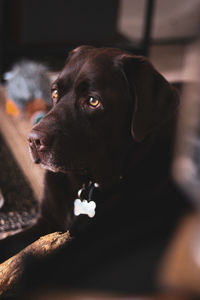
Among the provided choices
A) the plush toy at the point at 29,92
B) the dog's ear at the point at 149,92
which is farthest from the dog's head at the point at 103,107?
the plush toy at the point at 29,92

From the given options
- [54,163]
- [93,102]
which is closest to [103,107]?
[93,102]

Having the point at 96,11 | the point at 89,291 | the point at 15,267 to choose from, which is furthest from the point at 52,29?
the point at 89,291

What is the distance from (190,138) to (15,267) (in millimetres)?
357

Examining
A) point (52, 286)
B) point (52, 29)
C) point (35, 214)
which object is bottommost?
point (35, 214)

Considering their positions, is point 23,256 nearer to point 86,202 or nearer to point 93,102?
point 86,202

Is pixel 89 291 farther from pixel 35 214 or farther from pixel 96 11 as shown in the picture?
pixel 96 11

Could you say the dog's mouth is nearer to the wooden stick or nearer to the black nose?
the black nose

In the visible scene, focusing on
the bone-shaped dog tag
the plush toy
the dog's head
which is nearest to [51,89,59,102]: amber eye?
the dog's head

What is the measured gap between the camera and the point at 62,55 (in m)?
0.93

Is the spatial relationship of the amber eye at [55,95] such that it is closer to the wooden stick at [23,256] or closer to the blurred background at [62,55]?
the blurred background at [62,55]

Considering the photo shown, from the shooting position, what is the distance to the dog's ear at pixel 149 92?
721 millimetres

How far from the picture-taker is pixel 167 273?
40 cm

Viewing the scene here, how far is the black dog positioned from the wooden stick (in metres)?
0.03

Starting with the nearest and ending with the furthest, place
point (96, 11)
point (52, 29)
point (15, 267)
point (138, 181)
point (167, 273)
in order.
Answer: point (167, 273)
point (15, 267)
point (138, 181)
point (96, 11)
point (52, 29)
